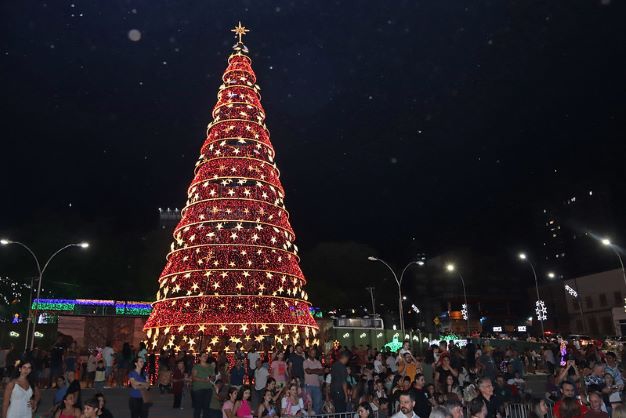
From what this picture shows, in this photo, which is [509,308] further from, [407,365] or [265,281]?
[407,365]

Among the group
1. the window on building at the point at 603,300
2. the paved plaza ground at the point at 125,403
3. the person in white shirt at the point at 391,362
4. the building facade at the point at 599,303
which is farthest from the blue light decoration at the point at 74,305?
the window on building at the point at 603,300

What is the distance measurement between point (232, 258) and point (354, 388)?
10.8 metres

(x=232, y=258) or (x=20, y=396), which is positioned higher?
(x=232, y=258)

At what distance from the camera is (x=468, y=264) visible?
101m

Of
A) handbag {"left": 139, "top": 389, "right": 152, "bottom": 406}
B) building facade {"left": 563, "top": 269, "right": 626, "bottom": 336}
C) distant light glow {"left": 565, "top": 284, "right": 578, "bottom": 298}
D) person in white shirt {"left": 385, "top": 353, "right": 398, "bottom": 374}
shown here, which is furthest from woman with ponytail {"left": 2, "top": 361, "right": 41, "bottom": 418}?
distant light glow {"left": 565, "top": 284, "right": 578, "bottom": 298}

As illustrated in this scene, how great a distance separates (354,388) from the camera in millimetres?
14359

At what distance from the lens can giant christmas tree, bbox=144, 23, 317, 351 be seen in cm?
2233

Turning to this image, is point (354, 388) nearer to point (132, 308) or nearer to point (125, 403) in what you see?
point (125, 403)

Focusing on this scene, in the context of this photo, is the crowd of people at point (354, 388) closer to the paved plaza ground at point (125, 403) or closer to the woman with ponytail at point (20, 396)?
the woman with ponytail at point (20, 396)

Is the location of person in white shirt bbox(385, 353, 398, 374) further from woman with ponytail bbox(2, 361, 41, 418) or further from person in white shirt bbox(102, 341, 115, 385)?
woman with ponytail bbox(2, 361, 41, 418)

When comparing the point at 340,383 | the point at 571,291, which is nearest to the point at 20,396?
the point at 340,383

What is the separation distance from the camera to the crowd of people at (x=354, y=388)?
759 cm

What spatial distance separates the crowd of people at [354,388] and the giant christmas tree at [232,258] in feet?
11.1

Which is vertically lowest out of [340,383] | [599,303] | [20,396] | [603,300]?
[340,383]
